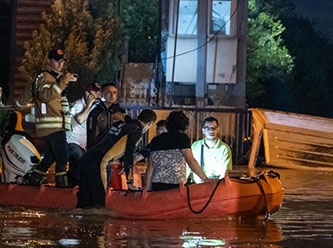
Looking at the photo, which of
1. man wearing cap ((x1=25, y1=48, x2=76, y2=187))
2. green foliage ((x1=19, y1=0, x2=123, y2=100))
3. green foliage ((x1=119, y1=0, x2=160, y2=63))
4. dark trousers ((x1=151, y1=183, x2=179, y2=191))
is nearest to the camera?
dark trousers ((x1=151, y1=183, x2=179, y2=191))

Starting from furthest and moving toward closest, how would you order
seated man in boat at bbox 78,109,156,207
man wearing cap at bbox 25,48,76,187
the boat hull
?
man wearing cap at bbox 25,48,76,187 < seated man in boat at bbox 78,109,156,207 < the boat hull

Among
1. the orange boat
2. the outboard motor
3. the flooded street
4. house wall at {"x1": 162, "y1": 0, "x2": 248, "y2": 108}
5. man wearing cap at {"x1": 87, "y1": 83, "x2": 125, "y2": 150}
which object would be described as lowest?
the flooded street

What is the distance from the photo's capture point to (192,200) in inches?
373

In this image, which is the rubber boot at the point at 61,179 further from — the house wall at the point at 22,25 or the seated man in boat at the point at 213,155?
the house wall at the point at 22,25

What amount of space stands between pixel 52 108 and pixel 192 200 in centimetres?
215

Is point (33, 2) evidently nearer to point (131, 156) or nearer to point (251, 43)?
point (251, 43)

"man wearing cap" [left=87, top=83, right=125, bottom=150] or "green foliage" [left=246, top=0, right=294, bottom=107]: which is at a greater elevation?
"green foliage" [left=246, top=0, right=294, bottom=107]

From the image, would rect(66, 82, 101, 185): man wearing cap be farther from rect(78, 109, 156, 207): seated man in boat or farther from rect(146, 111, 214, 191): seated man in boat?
rect(146, 111, 214, 191): seated man in boat

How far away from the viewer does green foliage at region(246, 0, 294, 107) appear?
2856 centimetres

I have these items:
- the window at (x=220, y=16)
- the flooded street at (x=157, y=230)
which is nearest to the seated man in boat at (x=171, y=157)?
the flooded street at (x=157, y=230)

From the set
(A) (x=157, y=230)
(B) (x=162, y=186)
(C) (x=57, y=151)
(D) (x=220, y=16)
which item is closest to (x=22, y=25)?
(D) (x=220, y=16)

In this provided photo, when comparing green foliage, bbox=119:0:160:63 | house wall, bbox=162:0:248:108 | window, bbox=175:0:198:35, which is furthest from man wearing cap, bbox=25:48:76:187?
green foliage, bbox=119:0:160:63

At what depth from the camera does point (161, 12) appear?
2378cm

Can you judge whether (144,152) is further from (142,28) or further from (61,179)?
(142,28)
